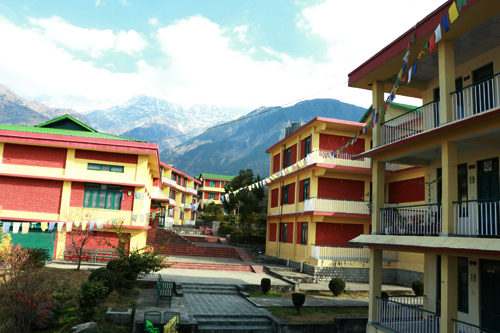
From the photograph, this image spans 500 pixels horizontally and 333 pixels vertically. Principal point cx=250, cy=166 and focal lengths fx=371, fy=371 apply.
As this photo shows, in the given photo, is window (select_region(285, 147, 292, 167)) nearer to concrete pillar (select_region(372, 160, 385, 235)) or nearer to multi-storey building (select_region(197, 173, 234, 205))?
concrete pillar (select_region(372, 160, 385, 235))

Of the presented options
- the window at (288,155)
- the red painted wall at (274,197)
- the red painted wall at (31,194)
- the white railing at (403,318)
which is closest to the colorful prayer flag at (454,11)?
the white railing at (403,318)

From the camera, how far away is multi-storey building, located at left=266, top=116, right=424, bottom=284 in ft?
77.3

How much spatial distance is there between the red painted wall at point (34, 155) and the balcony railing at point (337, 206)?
16.6 metres

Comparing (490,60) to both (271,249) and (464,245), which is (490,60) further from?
(271,249)

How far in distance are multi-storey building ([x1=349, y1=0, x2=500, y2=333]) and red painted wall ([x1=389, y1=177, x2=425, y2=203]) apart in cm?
926

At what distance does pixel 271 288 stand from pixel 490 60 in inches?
557

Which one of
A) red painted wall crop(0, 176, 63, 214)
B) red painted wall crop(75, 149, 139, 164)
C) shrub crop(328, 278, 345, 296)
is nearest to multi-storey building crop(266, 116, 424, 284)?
shrub crop(328, 278, 345, 296)

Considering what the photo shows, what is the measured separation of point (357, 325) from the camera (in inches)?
542

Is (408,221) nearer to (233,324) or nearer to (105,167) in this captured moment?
(233,324)

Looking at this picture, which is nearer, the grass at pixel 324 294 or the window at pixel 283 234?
the grass at pixel 324 294

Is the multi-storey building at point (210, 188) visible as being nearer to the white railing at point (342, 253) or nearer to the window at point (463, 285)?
the white railing at point (342, 253)

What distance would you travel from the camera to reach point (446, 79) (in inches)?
431

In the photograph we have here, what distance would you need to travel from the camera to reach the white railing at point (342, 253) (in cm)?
2355

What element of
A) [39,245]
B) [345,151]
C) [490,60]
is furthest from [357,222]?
[39,245]
